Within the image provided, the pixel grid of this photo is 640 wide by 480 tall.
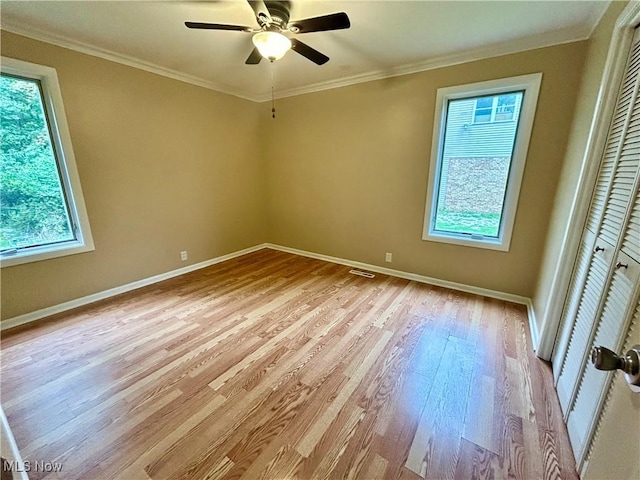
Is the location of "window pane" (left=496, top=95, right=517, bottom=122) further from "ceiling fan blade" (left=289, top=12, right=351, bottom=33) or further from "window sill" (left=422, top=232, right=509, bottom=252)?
"ceiling fan blade" (left=289, top=12, right=351, bottom=33)

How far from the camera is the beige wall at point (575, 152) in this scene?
5.33 ft

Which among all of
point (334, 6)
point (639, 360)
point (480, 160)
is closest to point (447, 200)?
point (480, 160)

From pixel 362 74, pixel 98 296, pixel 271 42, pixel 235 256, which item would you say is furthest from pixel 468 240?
pixel 98 296

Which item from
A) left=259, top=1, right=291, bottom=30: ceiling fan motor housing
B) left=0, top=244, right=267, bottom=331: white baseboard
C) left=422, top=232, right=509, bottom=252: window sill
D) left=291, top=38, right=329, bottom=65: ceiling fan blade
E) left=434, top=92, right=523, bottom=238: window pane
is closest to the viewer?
left=259, top=1, right=291, bottom=30: ceiling fan motor housing

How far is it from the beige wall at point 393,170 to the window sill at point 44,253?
2.44 m

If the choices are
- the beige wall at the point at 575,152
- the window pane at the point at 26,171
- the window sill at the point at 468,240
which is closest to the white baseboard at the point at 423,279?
the beige wall at the point at 575,152

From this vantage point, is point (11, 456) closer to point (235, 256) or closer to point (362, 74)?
point (235, 256)

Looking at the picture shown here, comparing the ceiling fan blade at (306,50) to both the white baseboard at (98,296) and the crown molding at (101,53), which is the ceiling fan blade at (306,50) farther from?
the white baseboard at (98,296)

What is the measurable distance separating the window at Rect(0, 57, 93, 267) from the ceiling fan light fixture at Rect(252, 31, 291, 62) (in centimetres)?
189

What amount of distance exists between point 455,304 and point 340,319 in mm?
1222

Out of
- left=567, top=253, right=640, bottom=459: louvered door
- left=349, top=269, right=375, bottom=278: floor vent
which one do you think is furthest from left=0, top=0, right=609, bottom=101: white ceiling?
left=349, top=269, right=375, bottom=278: floor vent

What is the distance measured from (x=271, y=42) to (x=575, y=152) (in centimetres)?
231

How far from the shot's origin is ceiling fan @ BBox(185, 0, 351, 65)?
1625mm

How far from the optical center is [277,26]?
5.94 feet
